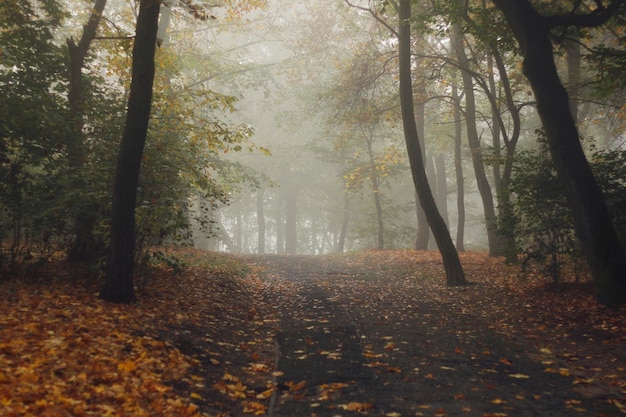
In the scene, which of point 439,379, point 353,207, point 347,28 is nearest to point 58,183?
point 439,379

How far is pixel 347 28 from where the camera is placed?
21.0 metres

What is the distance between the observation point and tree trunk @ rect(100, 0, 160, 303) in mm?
7352

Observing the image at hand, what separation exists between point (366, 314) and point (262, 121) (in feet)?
110

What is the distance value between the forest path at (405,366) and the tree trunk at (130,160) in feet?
9.95

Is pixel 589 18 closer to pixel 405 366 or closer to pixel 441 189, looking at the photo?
pixel 405 366

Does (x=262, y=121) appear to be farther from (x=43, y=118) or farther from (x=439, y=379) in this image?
(x=439, y=379)

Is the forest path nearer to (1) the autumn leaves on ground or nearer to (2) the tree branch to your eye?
(1) the autumn leaves on ground

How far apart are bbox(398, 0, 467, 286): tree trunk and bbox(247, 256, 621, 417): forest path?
2.04 meters

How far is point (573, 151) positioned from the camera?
826cm

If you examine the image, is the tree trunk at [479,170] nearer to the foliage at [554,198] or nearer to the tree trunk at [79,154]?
the foliage at [554,198]

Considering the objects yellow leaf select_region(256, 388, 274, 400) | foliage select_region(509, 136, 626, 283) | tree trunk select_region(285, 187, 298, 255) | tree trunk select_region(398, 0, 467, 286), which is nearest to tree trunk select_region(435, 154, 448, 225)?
tree trunk select_region(285, 187, 298, 255)

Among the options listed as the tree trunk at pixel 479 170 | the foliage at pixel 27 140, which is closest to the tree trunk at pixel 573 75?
the tree trunk at pixel 479 170

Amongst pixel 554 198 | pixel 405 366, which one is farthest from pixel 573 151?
pixel 405 366

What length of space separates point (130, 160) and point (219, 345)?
342 cm
